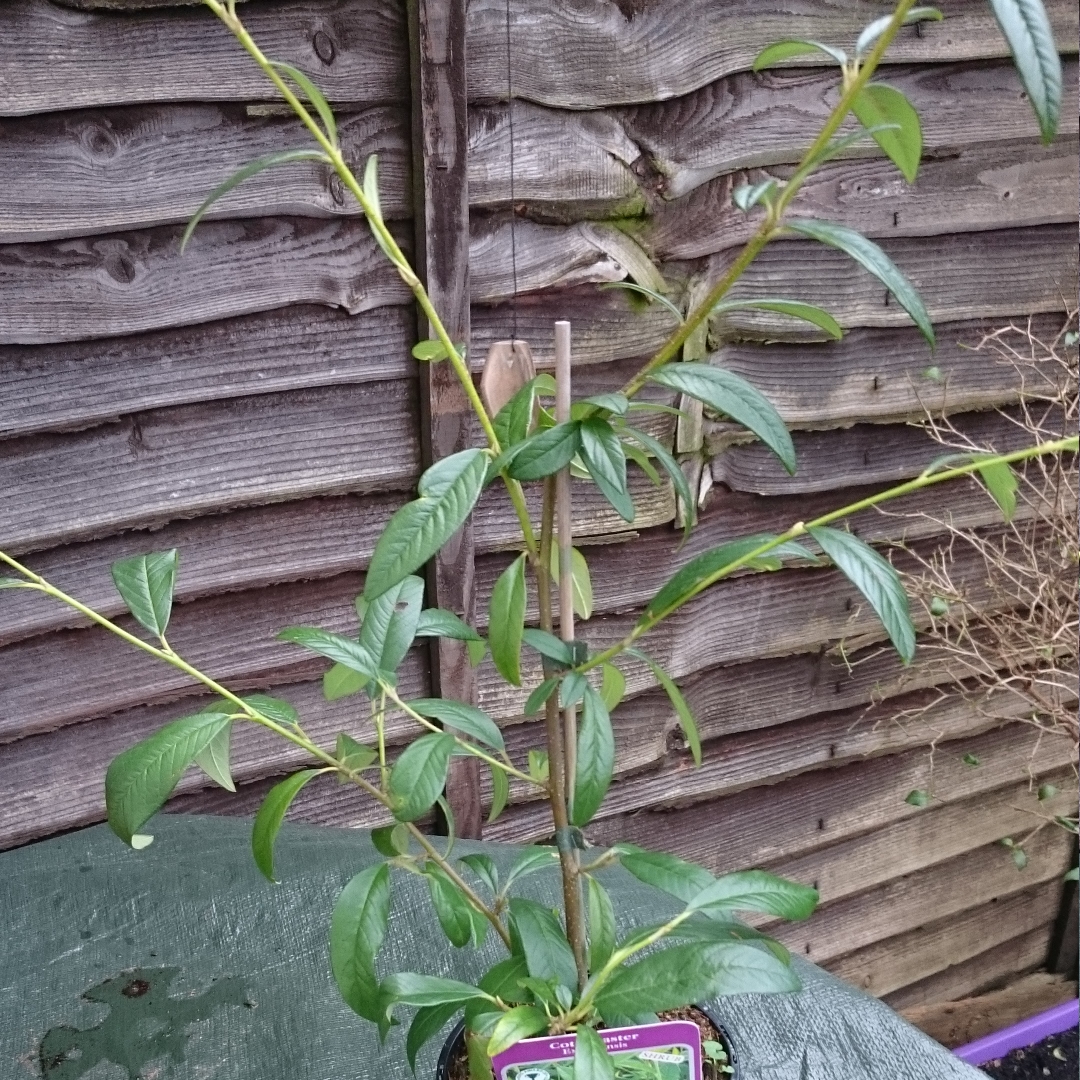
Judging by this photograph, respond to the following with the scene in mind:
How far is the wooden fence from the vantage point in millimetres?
1132

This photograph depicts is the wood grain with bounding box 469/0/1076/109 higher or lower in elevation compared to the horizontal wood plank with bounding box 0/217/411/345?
higher

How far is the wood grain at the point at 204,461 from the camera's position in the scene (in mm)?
1170

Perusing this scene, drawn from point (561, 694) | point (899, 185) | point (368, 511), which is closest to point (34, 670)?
point (368, 511)

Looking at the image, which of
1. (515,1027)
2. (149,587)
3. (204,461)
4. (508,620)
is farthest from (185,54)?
(515,1027)

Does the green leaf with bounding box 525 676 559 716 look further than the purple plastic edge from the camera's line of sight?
No

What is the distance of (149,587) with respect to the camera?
0.73 meters

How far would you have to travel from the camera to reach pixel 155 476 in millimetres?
1219

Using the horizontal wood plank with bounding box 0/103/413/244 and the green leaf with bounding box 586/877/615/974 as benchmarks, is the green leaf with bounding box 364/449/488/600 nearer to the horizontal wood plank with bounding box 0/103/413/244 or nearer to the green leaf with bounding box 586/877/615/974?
the green leaf with bounding box 586/877/615/974

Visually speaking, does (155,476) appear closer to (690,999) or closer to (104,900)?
(104,900)

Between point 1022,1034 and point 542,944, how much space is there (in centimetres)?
177

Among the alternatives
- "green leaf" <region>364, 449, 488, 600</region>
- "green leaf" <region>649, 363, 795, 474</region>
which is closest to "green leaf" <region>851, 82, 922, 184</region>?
"green leaf" <region>649, 363, 795, 474</region>

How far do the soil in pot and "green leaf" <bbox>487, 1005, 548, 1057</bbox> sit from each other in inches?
68.8

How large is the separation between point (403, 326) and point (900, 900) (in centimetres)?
155

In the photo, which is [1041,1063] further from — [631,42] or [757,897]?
[631,42]
